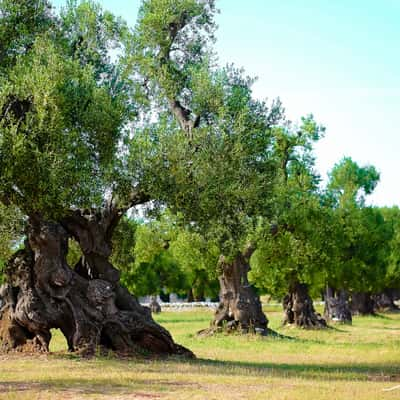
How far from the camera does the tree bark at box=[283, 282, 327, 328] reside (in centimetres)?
5975

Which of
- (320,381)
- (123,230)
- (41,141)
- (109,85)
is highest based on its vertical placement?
(109,85)

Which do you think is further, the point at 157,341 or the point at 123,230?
the point at 123,230

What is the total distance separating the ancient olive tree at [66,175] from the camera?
2580 cm

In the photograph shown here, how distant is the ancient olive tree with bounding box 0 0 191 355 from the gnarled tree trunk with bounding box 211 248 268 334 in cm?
1706

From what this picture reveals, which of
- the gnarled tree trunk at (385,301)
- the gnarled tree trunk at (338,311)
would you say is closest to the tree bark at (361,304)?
the gnarled tree trunk at (385,301)

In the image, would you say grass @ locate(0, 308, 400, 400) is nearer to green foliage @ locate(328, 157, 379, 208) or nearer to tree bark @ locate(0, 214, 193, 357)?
tree bark @ locate(0, 214, 193, 357)

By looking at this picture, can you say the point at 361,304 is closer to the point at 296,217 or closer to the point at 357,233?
the point at 357,233

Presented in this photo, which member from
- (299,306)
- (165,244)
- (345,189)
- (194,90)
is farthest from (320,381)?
(345,189)

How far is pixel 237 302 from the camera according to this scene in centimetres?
4731

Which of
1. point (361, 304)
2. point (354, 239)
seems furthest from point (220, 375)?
point (361, 304)

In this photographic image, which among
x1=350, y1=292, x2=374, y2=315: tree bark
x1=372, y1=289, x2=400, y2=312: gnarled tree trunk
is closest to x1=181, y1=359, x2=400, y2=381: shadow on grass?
x1=350, y1=292, x2=374, y2=315: tree bark

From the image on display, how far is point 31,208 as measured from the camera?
26969mm

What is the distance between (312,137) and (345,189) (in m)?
21.5

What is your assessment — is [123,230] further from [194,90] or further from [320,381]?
[320,381]
